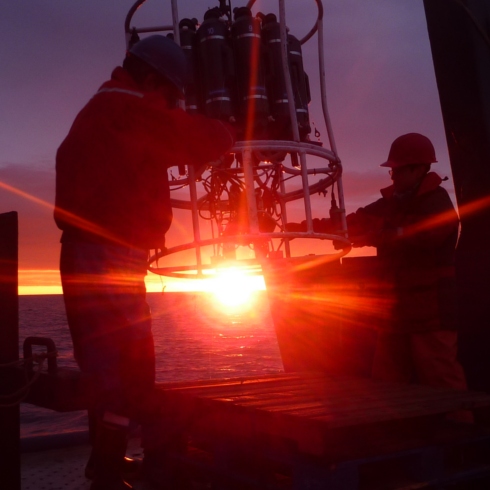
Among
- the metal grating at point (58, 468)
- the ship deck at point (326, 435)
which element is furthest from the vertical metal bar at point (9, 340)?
the metal grating at point (58, 468)

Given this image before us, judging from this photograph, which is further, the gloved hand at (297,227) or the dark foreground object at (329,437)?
the gloved hand at (297,227)

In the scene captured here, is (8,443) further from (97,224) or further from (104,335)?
(97,224)

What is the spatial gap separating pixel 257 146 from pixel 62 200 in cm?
300

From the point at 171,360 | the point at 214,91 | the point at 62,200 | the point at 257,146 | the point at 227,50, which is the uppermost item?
the point at 227,50

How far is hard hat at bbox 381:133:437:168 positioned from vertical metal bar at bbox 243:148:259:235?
166cm

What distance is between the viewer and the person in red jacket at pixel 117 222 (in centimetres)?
341

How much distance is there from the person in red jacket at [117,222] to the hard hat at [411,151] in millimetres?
1925

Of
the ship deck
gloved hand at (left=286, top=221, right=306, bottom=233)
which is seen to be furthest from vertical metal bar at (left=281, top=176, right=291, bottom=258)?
the ship deck

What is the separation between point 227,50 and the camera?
6.32 m

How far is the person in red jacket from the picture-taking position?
11.2ft

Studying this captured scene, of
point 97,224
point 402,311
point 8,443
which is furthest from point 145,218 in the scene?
point 402,311

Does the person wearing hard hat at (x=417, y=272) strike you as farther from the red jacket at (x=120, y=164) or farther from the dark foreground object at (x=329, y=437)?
the red jacket at (x=120, y=164)

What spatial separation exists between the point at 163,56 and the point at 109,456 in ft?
7.53

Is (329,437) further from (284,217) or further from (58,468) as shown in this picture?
(284,217)
